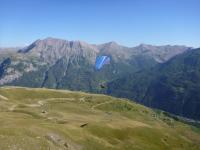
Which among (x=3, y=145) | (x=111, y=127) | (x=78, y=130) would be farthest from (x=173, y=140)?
(x=3, y=145)

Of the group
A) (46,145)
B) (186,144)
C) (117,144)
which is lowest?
(186,144)

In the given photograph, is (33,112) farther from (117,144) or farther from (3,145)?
(3,145)

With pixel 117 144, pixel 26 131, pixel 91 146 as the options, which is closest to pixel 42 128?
pixel 26 131

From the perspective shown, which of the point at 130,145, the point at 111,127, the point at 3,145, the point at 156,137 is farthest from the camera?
the point at 156,137

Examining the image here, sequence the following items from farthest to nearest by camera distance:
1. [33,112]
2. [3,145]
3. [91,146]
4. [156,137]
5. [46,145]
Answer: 1. [33,112]
2. [156,137]
3. [91,146]
4. [46,145]
5. [3,145]

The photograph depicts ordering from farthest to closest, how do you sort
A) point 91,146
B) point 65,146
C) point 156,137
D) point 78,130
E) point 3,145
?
point 156,137 → point 78,130 → point 91,146 → point 65,146 → point 3,145

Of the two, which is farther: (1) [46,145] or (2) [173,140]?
(2) [173,140]

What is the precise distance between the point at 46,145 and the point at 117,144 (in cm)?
2771

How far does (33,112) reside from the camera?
13800cm

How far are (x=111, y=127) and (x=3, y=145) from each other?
4667 cm

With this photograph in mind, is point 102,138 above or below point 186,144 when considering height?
above

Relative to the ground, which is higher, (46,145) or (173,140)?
(46,145)

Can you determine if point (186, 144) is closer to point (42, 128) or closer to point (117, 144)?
point (117, 144)

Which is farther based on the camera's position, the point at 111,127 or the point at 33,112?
the point at 33,112
